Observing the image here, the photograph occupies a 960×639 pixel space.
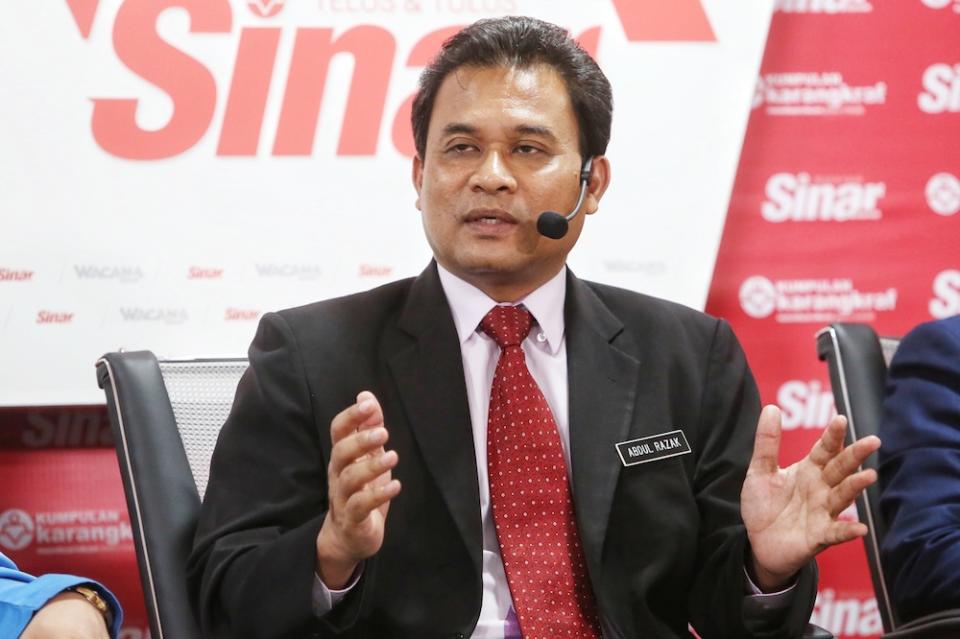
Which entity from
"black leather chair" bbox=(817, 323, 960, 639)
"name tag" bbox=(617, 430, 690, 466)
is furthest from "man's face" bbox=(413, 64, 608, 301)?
"black leather chair" bbox=(817, 323, 960, 639)

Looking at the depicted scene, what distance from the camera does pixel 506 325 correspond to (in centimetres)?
210

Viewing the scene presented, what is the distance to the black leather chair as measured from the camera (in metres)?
2.34

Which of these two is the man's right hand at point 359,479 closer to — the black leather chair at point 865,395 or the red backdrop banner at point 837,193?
the black leather chair at point 865,395

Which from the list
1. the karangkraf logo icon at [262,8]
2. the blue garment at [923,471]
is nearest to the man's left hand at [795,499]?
the blue garment at [923,471]

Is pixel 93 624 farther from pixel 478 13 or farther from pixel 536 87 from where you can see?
pixel 478 13

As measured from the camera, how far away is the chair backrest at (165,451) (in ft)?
6.44

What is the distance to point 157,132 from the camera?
2.95 meters

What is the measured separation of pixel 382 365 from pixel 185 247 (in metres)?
1.04

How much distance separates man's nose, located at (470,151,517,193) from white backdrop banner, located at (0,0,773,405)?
0.94 meters

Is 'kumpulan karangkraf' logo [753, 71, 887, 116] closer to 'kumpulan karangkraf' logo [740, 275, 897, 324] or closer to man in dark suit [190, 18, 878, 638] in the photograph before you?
'kumpulan karangkraf' logo [740, 275, 897, 324]

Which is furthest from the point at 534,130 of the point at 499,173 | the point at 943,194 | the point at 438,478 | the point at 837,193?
the point at 943,194

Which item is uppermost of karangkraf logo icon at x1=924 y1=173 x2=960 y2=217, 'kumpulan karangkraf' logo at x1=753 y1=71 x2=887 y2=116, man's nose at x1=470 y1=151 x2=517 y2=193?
'kumpulan karangkraf' logo at x1=753 y1=71 x2=887 y2=116

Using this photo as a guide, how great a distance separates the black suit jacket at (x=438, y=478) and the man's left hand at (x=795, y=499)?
0.29 ft

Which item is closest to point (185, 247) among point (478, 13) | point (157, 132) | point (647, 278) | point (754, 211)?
point (157, 132)
